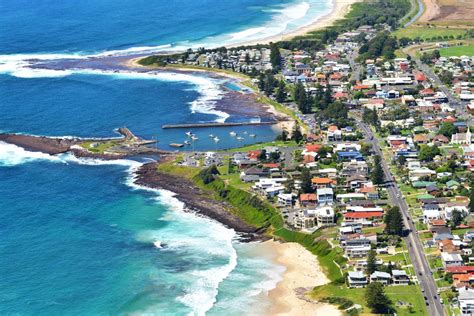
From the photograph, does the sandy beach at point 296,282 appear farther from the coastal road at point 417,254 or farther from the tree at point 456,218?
the tree at point 456,218

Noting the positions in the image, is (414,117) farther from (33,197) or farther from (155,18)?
(155,18)

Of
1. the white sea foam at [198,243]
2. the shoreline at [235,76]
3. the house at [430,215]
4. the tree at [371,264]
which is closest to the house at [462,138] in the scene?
the shoreline at [235,76]

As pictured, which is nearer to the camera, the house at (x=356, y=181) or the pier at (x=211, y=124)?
the house at (x=356, y=181)

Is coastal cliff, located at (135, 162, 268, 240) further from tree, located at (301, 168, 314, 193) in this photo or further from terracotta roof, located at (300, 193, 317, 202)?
tree, located at (301, 168, 314, 193)

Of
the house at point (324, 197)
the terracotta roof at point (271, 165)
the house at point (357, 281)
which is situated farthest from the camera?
the terracotta roof at point (271, 165)

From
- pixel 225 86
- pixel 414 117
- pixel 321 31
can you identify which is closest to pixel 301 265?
pixel 414 117

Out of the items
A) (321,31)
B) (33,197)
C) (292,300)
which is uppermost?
(321,31)

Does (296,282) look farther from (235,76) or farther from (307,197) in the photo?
(235,76)
